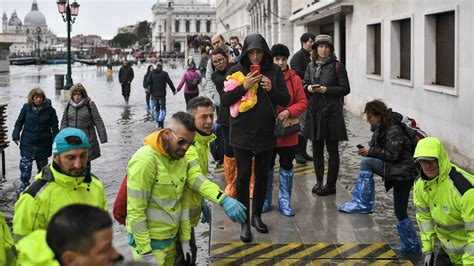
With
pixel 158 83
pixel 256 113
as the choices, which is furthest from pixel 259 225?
pixel 158 83

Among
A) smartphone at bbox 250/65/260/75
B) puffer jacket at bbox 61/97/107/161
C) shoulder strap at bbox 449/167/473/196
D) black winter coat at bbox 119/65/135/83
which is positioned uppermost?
black winter coat at bbox 119/65/135/83

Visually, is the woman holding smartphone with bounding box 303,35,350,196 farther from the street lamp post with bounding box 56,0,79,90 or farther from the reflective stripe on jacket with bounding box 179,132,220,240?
the street lamp post with bounding box 56,0,79,90

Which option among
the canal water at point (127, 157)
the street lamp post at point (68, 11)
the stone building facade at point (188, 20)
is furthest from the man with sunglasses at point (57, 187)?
the stone building facade at point (188, 20)

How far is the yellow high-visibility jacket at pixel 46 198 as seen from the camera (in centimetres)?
369

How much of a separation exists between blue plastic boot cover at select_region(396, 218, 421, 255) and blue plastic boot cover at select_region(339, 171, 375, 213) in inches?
36.5

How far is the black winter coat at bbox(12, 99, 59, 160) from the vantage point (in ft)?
29.4

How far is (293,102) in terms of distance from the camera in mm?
7180

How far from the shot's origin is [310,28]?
26.9 metres

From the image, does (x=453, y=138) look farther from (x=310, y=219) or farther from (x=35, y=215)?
(x=35, y=215)

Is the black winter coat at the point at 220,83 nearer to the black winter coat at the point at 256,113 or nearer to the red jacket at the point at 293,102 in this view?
the red jacket at the point at 293,102

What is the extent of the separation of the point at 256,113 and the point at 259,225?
1161mm

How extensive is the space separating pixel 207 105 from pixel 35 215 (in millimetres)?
1848

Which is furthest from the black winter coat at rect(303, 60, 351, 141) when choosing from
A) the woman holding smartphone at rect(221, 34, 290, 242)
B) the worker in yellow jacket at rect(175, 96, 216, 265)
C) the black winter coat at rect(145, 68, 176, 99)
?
the black winter coat at rect(145, 68, 176, 99)

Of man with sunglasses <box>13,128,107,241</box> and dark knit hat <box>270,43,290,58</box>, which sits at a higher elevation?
dark knit hat <box>270,43,290,58</box>
